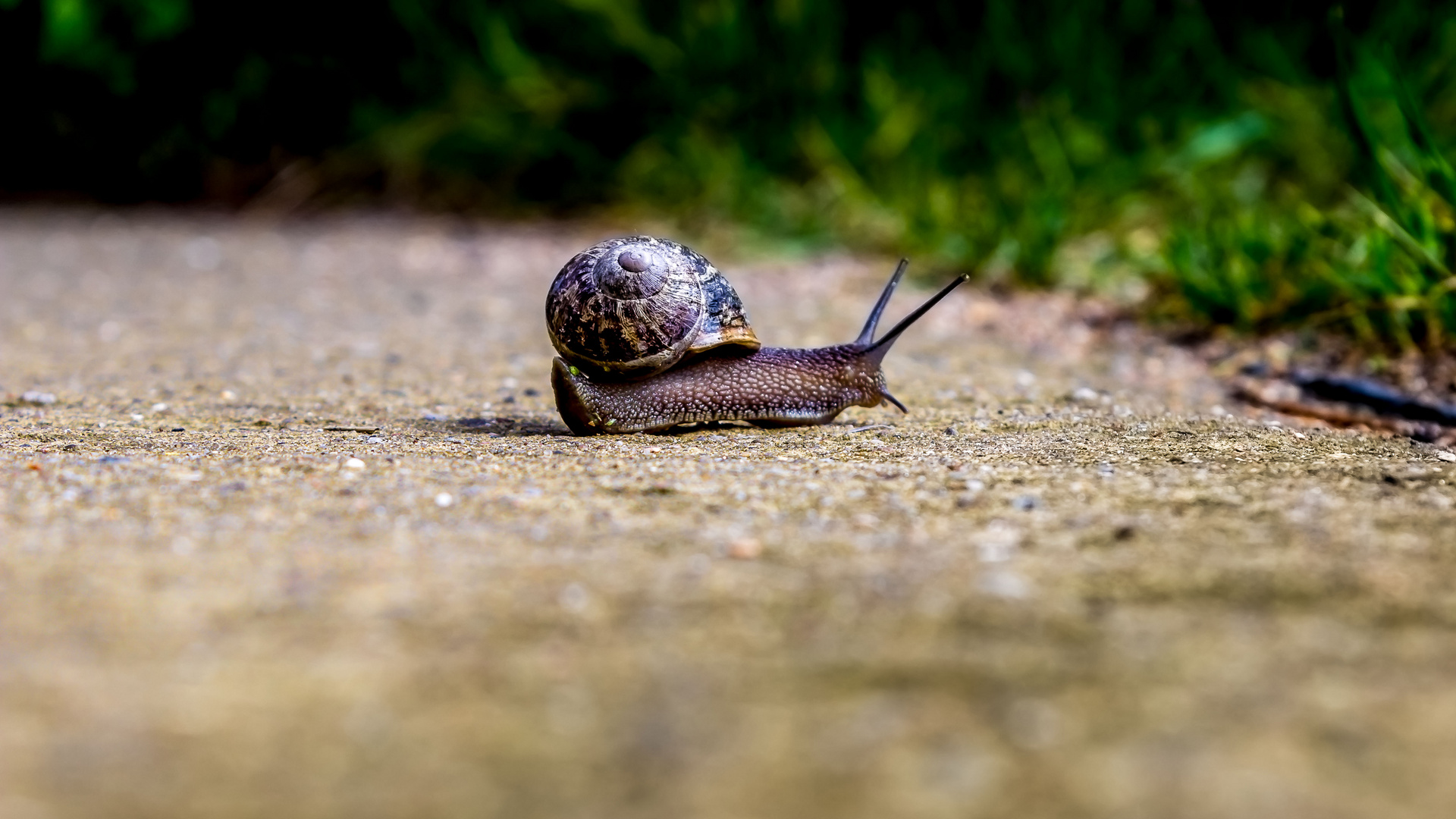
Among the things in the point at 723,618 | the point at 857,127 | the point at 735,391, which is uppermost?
the point at 857,127

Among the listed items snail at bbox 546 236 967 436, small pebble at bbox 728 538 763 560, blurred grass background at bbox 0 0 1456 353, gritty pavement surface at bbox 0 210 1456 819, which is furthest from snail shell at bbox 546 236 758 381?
blurred grass background at bbox 0 0 1456 353

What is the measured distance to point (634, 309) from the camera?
2.98m

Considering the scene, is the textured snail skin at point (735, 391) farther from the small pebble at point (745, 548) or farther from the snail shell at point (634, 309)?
the small pebble at point (745, 548)

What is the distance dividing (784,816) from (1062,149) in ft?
15.2

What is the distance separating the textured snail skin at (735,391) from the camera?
119 inches

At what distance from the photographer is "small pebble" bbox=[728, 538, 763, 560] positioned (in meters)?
1.98

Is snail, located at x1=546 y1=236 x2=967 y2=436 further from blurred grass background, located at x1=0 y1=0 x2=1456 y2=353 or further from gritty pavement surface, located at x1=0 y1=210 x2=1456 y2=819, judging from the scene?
blurred grass background, located at x1=0 y1=0 x2=1456 y2=353

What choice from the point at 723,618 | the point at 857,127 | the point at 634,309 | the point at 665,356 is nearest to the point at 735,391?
the point at 665,356

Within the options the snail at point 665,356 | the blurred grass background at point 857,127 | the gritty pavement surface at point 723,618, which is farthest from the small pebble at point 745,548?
the blurred grass background at point 857,127

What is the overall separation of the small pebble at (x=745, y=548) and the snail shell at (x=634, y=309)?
1.03 meters

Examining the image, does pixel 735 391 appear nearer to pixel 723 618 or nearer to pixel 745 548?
pixel 745 548

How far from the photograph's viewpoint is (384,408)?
3.44m

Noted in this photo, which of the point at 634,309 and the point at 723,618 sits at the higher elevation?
the point at 634,309

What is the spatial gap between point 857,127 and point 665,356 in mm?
3737
